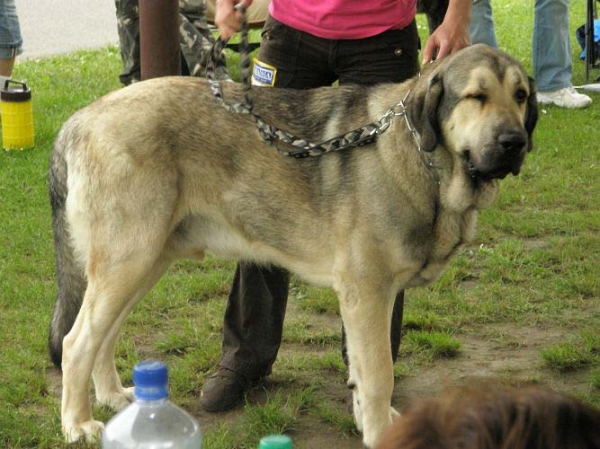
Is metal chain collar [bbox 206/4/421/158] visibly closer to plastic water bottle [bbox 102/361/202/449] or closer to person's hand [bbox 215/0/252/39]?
person's hand [bbox 215/0/252/39]

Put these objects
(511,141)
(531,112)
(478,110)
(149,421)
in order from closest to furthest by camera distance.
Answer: (149,421), (511,141), (478,110), (531,112)

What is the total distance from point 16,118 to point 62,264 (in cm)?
436

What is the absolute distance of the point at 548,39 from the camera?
9.90m

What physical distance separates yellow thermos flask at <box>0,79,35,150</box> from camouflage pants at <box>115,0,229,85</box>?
64.6 inches

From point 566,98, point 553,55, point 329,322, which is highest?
point 553,55

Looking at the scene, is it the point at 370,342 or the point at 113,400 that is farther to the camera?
the point at 113,400

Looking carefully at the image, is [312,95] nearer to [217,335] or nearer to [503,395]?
[217,335]

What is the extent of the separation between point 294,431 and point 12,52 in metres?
5.94

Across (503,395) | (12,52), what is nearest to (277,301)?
(503,395)

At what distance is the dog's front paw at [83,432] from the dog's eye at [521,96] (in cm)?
219

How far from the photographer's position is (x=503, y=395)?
1454 mm

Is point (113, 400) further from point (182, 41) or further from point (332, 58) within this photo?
point (182, 41)

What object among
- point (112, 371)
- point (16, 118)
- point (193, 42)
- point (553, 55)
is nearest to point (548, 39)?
point (553, 55)

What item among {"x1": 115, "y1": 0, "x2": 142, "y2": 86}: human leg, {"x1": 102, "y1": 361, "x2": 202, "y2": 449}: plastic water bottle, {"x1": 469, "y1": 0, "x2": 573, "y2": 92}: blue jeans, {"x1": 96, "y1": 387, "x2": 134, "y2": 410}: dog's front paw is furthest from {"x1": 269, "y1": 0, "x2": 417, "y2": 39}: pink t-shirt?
{"x1": 115, "y1": 0, "x2": 142, "y2": 86}: human leg
